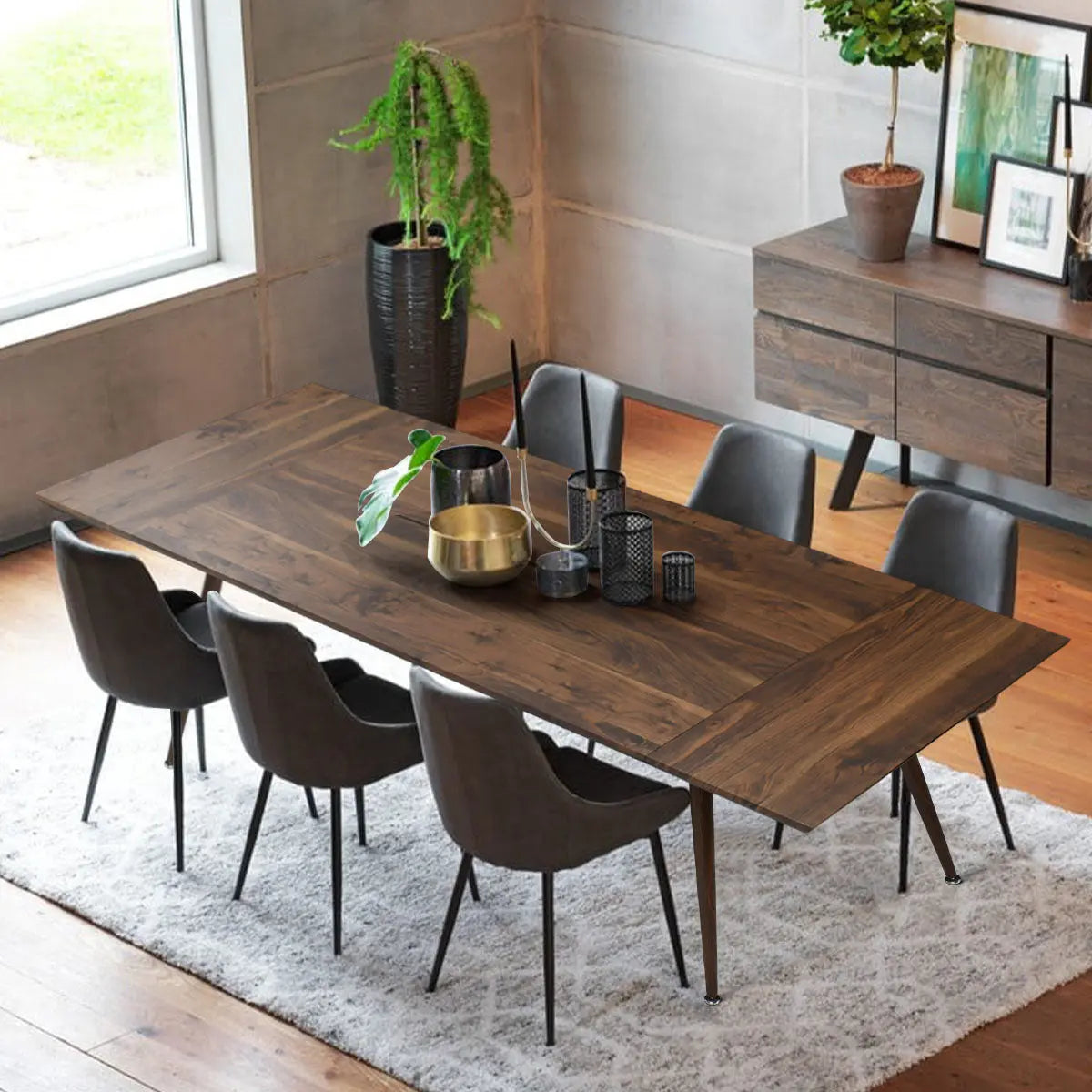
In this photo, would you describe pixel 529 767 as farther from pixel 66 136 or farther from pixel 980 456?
pixel 66 136

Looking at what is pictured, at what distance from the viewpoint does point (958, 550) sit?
4805mm

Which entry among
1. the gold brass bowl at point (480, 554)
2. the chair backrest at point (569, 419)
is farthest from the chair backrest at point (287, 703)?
the chair backrest at point (569, 419)

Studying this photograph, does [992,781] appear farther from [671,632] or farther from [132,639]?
[132,639]

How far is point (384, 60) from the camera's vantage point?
23.5ft

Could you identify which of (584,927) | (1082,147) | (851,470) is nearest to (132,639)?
(584,927)

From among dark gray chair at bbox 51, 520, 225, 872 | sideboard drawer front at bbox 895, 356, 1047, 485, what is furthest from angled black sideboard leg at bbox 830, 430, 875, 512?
dark gray chair at bbox 51, 520, 225, 872

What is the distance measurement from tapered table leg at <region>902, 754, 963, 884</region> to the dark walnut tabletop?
13.5 inches

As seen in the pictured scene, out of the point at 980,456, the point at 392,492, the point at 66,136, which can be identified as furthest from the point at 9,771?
the point at 980,456

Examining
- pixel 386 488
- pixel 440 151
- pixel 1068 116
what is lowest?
pixel 386 488

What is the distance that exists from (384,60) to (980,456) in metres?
2.54

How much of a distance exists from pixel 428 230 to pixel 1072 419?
2.37 metres

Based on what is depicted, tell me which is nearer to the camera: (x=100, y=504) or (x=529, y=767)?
(x=529, y=767)

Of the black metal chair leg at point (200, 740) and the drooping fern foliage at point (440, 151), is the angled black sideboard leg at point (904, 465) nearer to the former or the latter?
the drooping fern foliage at point (440, 151)

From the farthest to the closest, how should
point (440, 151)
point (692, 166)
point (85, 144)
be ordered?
point (692, 166)
point (440, 151)
point (85, 144)
